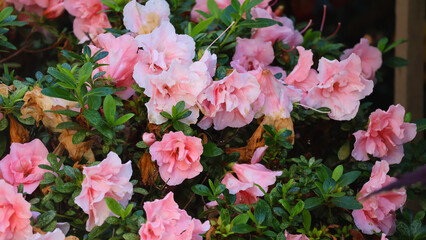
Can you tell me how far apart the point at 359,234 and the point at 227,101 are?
0.44 meters

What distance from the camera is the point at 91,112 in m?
1.20

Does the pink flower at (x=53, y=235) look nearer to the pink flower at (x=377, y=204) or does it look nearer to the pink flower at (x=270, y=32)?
the pink flower at (x=377, y=204)

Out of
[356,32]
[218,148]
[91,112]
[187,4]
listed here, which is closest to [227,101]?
[218,148]

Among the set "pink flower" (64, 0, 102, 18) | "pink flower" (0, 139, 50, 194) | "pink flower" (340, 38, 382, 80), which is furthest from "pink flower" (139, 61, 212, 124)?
"pink flower" (340, 38, 382, 80)

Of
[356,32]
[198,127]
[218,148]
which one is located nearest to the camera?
[218,148]

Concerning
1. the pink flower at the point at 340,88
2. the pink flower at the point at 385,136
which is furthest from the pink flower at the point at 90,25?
the pink flower at the point at 385,136

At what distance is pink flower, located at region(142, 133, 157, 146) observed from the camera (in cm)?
123

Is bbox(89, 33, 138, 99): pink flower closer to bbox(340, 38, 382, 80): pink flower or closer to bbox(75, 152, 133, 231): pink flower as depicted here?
bbox(75, 152, 133, 231): pink flower

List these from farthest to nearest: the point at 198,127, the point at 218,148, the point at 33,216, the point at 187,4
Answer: the point at 187,4, the point at 198,127, the point at 218,148, the point at 33,216

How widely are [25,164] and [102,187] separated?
22cm

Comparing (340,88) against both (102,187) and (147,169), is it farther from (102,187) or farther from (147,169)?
(102,187)

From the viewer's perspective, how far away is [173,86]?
1232 millimetres

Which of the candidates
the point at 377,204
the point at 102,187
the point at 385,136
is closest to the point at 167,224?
the point at 102,187

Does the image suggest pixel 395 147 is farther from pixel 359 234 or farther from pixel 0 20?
pixel 0 20
